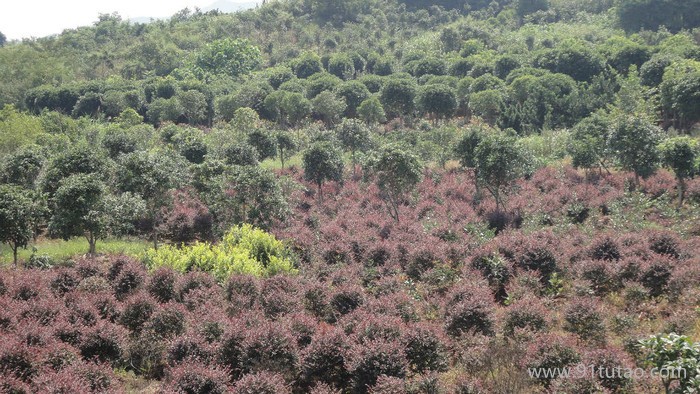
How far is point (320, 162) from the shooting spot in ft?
73.6

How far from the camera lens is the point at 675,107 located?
27.2 m

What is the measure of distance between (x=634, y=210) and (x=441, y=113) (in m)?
18.7

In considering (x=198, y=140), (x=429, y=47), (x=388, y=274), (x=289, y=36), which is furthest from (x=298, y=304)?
(x=289, y=36)

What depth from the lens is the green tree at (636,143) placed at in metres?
20.1

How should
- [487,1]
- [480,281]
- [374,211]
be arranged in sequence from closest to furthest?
[480,281], [374,211], [487,1]

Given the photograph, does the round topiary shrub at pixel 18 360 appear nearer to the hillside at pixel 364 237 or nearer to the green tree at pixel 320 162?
the hillside at pixel 364 237

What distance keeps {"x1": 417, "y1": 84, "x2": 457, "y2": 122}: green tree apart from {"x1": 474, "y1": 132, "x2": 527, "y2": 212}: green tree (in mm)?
14316

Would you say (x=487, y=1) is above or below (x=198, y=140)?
above

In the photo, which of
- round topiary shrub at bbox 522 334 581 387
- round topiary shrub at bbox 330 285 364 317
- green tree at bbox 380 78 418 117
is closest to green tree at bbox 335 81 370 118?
green tree at bbox 380 78 418 117

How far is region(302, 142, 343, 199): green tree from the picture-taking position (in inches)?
883

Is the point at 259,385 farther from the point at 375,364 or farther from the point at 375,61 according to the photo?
the point at 375,61

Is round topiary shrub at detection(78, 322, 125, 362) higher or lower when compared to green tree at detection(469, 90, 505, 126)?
lower

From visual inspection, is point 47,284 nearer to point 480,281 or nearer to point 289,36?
point 480,281

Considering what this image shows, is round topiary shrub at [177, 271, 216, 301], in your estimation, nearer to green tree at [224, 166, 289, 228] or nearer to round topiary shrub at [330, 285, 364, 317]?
round topiary shrub at [330, 285, 364, 317]
